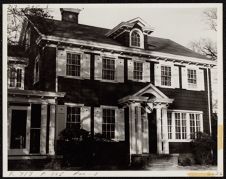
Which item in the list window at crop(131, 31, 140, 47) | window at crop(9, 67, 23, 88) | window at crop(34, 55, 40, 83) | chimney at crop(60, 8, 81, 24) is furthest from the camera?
window at crop(131, 31, 140, 47)

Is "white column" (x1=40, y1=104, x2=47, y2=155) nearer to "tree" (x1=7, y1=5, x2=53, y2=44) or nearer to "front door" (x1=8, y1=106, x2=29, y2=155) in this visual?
"front door" (x1=8, y1=106, x2=29, y2=155)

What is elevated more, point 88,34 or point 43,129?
point 88,34

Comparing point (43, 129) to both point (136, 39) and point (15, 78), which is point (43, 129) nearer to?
point (15, 78)

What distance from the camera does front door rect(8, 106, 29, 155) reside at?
9.59m

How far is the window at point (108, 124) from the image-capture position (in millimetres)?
10398

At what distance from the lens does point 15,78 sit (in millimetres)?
9805

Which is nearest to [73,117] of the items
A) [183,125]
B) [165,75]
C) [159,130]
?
[159,130]

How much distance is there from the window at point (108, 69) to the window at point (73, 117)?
1177 mm

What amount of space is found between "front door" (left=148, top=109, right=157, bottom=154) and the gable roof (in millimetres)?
1706

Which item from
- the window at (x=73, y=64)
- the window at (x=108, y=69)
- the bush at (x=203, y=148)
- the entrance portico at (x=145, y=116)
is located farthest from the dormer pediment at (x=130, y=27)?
the bush at (x=203, y=148)

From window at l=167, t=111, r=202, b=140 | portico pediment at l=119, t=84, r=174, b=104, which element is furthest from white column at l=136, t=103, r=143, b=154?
window at l=167, t=111, r=202, b=140

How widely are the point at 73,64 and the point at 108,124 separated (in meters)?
1.77

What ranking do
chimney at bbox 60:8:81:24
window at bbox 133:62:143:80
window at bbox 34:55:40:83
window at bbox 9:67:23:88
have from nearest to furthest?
window at bbox 9:67:23:88 < chimney at bbox 60:8:81:24 < window at bbox 34:55:40:83 < window at bbox 133:62:143:80

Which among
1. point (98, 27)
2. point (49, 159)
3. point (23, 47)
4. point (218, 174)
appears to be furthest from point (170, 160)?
point (23, 47)
